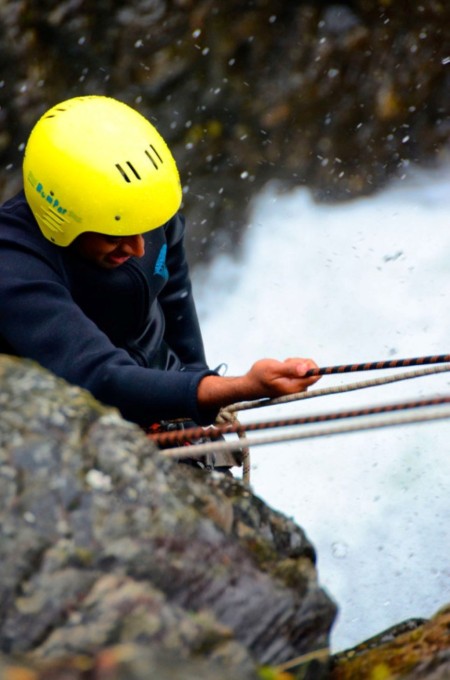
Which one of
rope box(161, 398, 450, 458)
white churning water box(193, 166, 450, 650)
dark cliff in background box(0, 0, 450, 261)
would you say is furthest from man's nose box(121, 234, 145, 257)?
dark cliff in background box(0, 0, 450, 261)

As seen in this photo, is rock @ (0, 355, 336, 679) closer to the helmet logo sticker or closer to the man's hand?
the man's hand

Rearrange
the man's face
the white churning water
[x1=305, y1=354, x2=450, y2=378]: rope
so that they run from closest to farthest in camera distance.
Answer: [x1=305, y1=354, x2=450, y2=378]: rope, the man's face, the white churning water

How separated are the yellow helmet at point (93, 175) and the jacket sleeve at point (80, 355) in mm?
230

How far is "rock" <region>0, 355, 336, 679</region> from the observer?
5.28ft

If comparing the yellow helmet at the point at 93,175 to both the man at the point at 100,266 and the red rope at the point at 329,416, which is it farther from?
the red rope at the point at 329,416

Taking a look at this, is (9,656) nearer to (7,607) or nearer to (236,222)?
(7,607)

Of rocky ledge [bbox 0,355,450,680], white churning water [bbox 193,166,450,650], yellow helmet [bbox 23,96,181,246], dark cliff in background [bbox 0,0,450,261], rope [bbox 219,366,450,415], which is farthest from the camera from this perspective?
dark cliff in background [bbox 0,0,450,261]

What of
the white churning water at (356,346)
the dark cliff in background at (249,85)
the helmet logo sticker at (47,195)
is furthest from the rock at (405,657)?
the dark cliff in background at (249,85)

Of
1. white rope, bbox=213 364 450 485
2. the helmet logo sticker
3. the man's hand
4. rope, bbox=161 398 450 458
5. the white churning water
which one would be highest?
the helmet logo sticker

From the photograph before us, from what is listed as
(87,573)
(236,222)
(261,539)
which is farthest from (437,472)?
(87,573)

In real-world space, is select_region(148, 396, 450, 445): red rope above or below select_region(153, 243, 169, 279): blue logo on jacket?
above

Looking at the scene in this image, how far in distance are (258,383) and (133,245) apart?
632mm

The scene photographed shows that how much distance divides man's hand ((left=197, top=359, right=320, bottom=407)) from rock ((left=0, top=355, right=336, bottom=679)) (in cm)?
36

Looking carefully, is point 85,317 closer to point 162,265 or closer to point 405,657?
point 162,265
